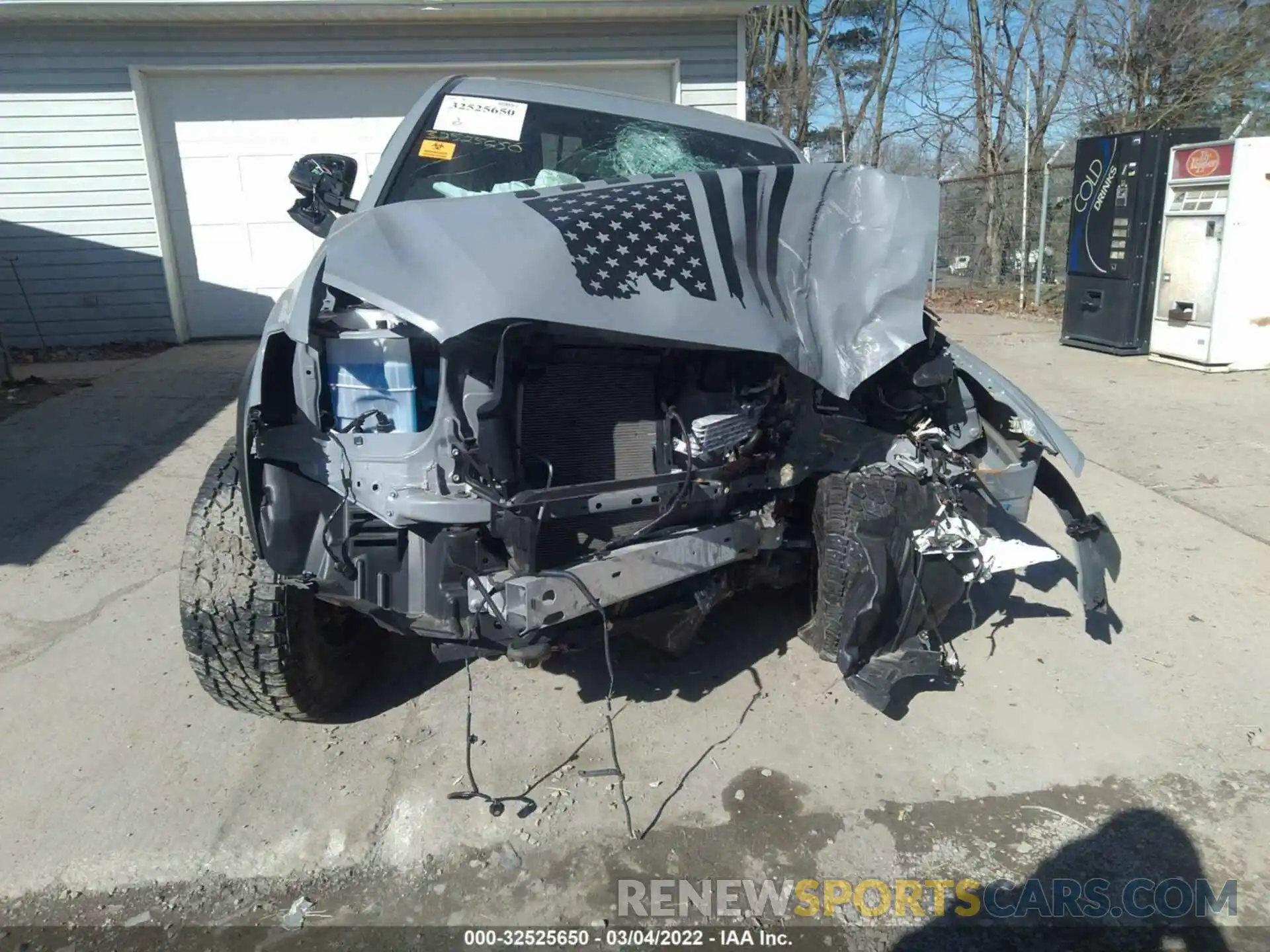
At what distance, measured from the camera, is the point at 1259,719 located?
296 centimetres

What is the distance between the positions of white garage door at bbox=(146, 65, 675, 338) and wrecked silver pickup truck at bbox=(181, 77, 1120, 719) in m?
7.06

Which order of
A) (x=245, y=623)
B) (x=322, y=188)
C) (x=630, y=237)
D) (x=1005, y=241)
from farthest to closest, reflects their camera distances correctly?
(x=1005, y=241) → (x=322, y=188) → (x=245, y=623) → (x=630, y=237)

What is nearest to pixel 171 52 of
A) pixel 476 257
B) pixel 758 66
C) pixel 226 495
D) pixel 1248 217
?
pixel 226 495

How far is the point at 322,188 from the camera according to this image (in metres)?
3.27

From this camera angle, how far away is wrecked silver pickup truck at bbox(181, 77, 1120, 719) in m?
2.27

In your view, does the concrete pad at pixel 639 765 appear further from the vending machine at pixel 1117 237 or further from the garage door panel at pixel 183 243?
the garage door panel at pixel 183 243

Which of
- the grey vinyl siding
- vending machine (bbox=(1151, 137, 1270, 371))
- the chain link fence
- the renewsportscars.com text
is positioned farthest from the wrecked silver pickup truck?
the chain link fence

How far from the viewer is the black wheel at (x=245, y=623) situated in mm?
2660

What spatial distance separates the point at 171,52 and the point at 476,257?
932 centimetres

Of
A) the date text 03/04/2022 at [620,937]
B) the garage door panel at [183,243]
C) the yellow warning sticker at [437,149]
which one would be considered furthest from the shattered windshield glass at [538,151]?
the garage door panel at [183,243]

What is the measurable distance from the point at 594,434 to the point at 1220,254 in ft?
26.2

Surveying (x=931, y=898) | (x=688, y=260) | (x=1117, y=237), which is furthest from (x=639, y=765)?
(x=1117, y=237)

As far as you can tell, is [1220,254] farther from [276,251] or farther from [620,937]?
[276,251]

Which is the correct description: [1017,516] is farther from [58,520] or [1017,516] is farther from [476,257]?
[58,520]
